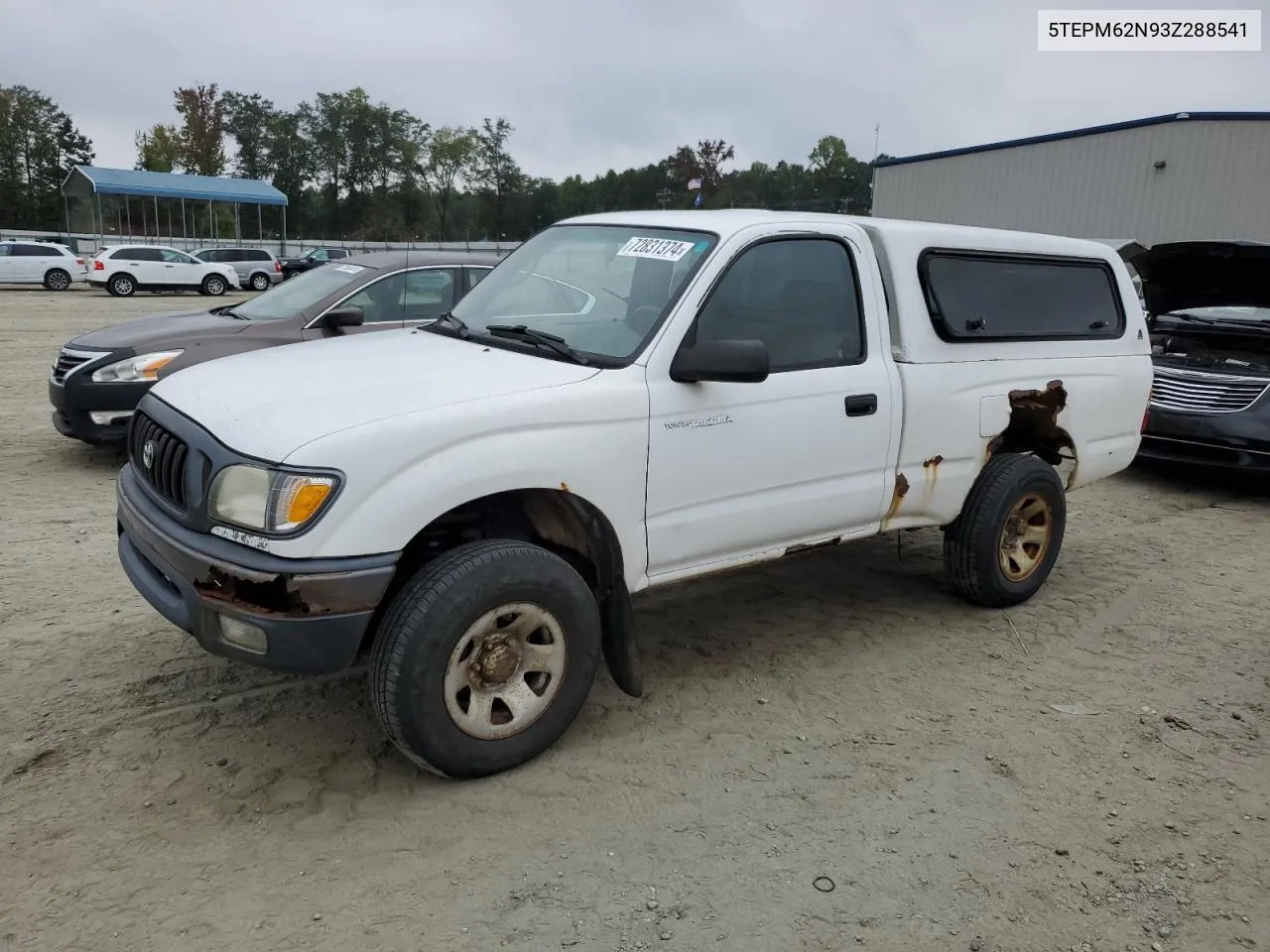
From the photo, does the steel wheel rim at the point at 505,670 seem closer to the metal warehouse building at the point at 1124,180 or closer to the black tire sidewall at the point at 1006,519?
the black tire sidewall at the point at 1006,519

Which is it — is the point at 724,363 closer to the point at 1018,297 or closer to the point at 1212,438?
the point at 1018,297

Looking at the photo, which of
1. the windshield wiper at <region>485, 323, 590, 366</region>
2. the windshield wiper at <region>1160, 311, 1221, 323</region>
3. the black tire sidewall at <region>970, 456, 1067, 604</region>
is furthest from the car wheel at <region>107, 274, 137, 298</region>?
the black tire sidewall at <region>970, 456, 1067, 604</region>

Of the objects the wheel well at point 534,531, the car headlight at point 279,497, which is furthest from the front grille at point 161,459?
the wheel well at point 534,531

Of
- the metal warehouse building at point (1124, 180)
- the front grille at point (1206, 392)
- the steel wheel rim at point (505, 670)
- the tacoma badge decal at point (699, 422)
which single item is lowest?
the steel wheel rim at point (505, 670)

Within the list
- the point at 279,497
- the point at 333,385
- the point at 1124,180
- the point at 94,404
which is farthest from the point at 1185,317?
the point at 1124,180

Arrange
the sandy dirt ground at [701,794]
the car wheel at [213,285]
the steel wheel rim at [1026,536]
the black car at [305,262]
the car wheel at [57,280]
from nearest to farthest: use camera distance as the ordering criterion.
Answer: the sandy dirt ground at [701,794] < the steel wheel rim at [1026,536] < the car wheel at [57,280] < the car wheel at [213,285] < the black car at [305,262]

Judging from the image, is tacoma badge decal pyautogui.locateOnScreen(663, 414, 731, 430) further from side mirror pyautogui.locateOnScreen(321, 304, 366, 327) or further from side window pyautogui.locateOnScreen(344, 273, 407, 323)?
side window pyautogui.locateOnScreen(344, 273, 407, 323)

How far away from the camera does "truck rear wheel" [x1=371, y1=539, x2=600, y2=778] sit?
2.99 meters

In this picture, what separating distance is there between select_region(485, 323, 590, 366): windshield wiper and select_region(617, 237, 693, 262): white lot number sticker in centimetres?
53

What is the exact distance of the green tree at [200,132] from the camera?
6394cm

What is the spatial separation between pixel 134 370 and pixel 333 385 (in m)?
4.40

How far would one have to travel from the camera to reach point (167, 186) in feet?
126

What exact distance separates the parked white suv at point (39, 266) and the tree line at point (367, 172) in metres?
32.6

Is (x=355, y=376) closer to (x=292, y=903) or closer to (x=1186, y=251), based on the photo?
(x=292, y=903)
